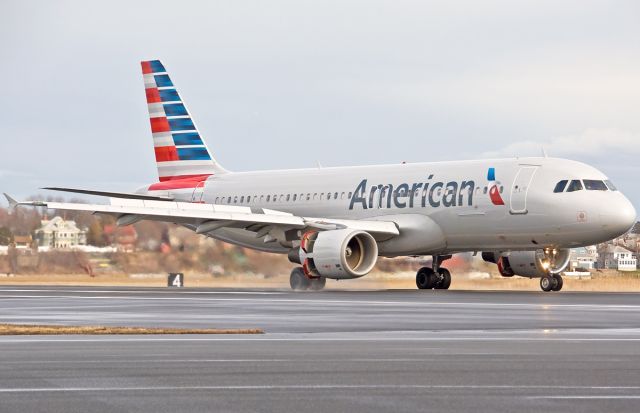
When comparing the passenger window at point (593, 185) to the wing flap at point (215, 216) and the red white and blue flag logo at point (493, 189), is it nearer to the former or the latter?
the red white and blue flag logo at point (493, 189)

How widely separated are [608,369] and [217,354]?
15.1 feet

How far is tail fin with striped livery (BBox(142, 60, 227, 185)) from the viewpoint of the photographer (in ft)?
179

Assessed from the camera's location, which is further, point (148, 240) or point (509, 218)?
point (148, 240)

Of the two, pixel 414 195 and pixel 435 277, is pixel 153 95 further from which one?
pixel 435 277

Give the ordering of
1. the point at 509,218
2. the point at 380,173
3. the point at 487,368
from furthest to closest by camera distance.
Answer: the point at 380,173 < the point at 509,218 < the point at 487,368

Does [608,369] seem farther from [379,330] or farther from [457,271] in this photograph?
[457,271]

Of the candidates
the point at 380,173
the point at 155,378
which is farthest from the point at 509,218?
the point at 155,378

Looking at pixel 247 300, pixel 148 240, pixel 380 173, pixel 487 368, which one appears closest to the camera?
pixel 487 368

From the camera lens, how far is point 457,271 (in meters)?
48.2

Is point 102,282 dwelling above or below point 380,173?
below

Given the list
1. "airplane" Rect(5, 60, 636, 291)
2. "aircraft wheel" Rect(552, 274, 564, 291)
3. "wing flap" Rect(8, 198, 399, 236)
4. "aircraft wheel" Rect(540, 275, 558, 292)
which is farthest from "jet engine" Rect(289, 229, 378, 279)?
A: "aircraft wheel" Rect(552, 274, 564, 291)

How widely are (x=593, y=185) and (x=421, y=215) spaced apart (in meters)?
5.97

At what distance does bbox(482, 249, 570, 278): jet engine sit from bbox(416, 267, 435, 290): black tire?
220cm

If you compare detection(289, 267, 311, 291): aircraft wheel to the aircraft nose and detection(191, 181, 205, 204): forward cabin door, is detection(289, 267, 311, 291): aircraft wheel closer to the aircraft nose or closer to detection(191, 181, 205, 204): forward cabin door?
the aircraft nose
